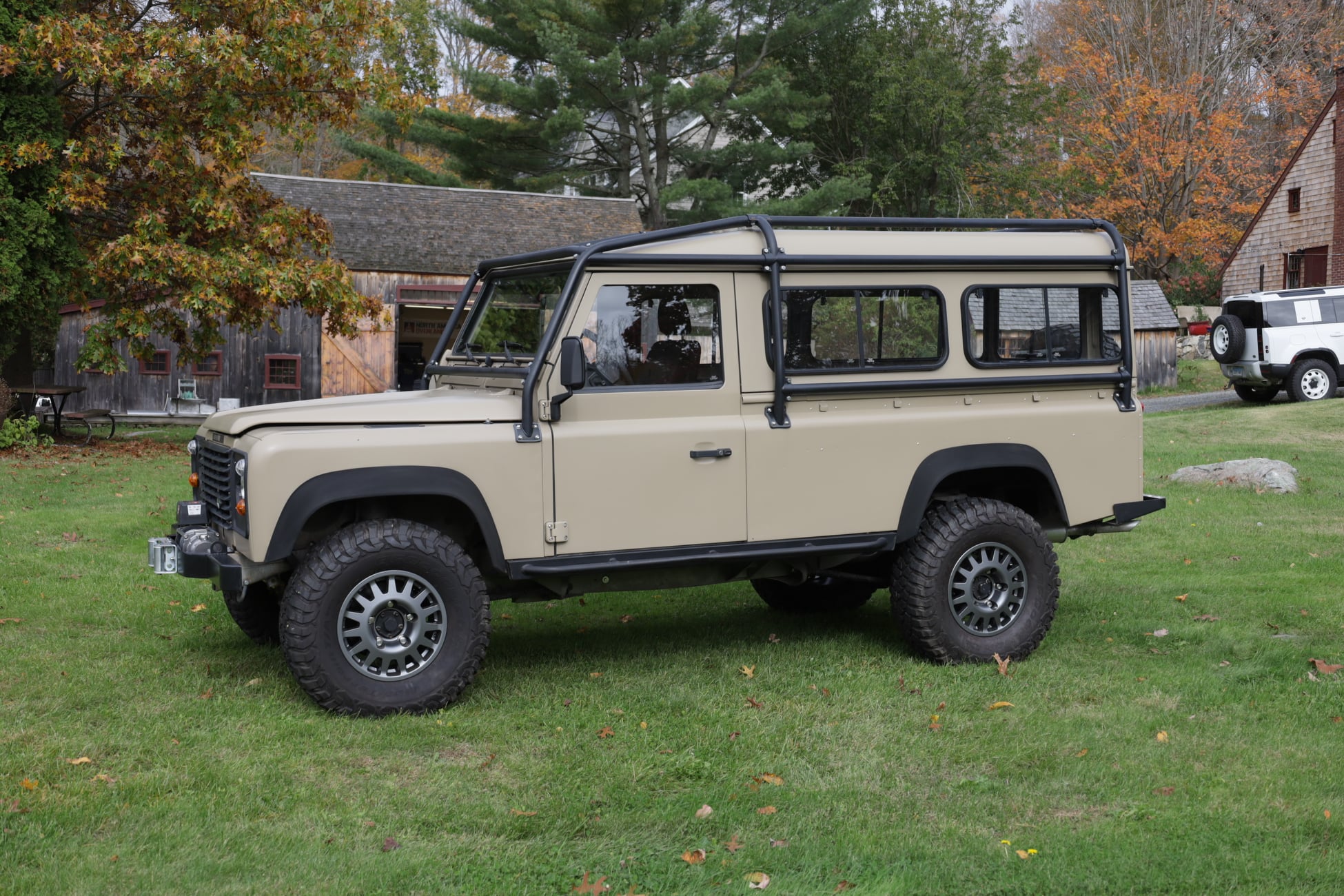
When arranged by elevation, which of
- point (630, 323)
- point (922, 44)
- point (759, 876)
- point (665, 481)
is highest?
point (922, 44)

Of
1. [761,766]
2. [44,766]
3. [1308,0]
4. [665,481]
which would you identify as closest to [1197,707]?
[761,766]

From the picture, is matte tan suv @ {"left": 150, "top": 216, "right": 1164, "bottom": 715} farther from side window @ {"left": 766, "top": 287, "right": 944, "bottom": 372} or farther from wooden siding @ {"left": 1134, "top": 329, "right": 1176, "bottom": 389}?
wooden siding @ {"left": 1134, "top": 329, "right": 1176, "bottom": 389}

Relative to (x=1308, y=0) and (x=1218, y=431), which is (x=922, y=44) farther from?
(x=1218, y=431)

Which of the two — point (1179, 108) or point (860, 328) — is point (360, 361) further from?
point (1179, 108)

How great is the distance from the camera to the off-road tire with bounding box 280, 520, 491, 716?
226 inches

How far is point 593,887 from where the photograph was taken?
4.11 m

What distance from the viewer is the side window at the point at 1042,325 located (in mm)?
6992

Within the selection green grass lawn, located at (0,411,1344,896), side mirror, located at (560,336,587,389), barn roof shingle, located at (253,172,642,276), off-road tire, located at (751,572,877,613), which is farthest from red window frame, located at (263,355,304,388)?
side mirror, located at (560,336,587,389)

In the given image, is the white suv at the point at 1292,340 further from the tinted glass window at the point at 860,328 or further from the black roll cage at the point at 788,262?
the tinted glass window at the point at 860,328

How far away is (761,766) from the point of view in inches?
208

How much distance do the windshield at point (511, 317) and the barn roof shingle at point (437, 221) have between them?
18401 millimetres

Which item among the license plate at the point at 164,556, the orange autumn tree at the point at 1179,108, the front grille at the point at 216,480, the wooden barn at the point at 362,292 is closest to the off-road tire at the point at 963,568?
the front grille at the point at 216,480

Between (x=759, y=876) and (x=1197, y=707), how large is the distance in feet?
9.65

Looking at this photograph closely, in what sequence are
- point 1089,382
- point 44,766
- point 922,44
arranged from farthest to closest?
1. point 922,44
2. point 1089,382
3. point 44,766
